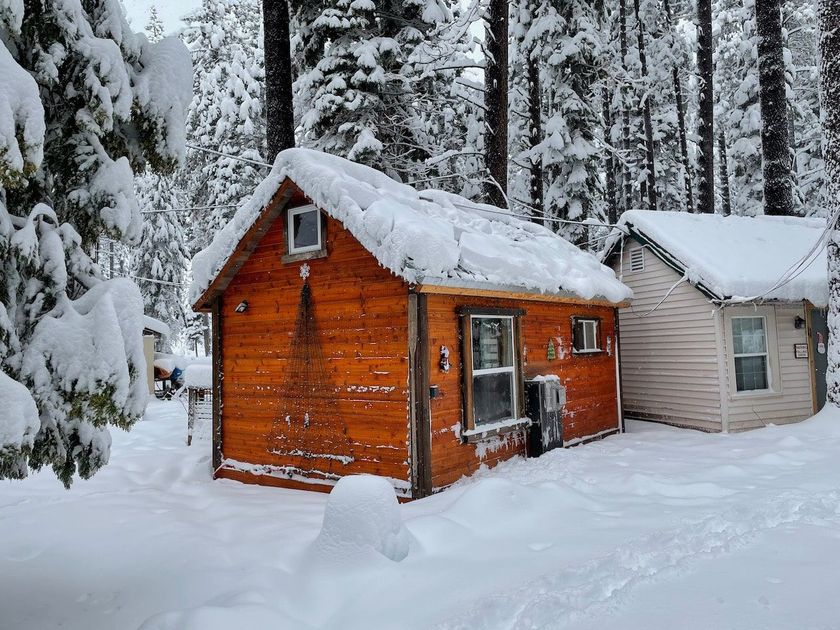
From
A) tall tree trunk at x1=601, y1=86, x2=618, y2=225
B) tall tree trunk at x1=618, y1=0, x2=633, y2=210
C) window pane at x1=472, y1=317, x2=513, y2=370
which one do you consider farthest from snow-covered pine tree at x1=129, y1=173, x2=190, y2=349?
window pane at x1=472, y1=317, x2=513, y2=370

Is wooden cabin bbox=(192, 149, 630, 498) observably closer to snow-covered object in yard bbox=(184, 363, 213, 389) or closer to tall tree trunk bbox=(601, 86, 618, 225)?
snow-covered object in yard bbox=(184, 363, 213, 389)

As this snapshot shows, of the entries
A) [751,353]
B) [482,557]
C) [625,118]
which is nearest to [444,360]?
[482,557]

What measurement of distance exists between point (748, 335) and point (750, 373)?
0.76 metres

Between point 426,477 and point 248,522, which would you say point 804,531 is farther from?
point 248,522

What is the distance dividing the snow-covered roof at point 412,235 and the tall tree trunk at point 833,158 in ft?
12.5

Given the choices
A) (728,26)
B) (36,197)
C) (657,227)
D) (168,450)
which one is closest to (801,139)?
(728,26)

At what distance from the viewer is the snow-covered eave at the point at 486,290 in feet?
22.6

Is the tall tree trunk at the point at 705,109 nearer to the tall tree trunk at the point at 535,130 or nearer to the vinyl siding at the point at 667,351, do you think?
the tall tree trunk at the point at 535,130

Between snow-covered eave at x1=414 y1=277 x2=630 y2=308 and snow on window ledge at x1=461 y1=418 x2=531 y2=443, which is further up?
snow-covered eave at x1=414 y1=277 x2=630 y2=308

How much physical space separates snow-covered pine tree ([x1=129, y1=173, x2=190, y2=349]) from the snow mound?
26408mm

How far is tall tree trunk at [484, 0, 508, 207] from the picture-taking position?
41.1 feet

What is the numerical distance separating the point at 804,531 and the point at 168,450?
421 inches

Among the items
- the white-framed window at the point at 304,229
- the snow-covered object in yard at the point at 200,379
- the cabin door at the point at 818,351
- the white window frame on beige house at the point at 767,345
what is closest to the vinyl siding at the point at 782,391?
the white window frame on beige house at the point at 767,345

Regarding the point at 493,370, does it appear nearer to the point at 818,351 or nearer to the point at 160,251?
the point at 818,351
